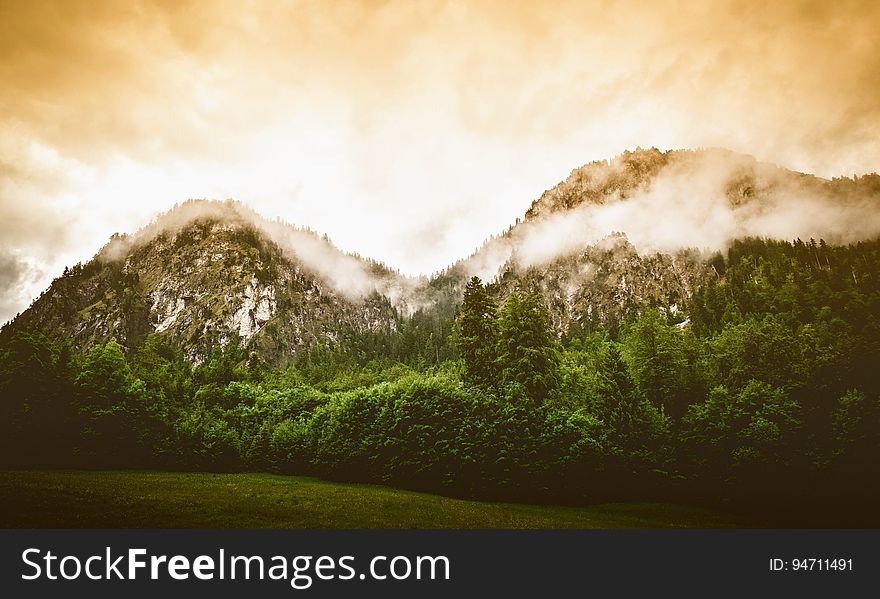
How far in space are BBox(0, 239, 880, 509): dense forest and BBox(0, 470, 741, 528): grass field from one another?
6804 millimetres

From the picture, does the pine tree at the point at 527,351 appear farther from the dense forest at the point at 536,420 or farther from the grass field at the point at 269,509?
the grass field at the point at 269,509

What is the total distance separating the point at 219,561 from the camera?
24.1m

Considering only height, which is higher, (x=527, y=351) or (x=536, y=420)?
(x=527, y=351)

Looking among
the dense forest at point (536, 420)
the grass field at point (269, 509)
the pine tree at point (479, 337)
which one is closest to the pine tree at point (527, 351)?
the dense forest at point (536, 420)

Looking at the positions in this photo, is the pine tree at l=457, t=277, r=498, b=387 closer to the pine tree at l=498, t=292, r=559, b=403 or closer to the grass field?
the pine tree at l=498, t=292, r=559, b=403

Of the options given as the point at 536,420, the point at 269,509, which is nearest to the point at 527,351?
the point at 536,420

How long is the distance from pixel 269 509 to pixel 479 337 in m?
42.2

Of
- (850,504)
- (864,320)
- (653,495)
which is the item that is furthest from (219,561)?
(864,320)

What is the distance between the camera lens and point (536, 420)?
5812 cm

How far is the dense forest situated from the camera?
5306 centimetres

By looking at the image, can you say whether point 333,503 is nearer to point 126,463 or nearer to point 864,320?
point 126,463

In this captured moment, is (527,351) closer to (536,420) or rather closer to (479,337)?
(479,337)

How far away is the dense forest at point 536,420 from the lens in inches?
2089

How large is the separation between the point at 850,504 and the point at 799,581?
28285 mm
